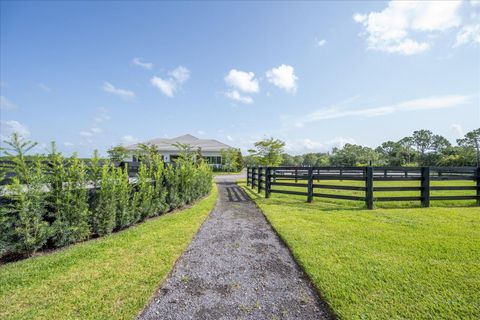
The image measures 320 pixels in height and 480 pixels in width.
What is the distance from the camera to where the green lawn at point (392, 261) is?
221 centimetres

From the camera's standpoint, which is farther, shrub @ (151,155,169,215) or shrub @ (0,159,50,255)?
shrub @ (151,155,169,215)

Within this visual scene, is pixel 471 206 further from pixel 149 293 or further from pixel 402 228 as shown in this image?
pixel 149 293

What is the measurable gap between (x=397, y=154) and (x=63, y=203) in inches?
2565

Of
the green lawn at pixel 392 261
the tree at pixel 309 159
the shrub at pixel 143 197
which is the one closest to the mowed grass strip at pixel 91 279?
the shrub at pixel 143 197

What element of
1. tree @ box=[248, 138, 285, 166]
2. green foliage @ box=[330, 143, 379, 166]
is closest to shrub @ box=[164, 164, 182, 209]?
tree @ box=[248, 138, 285, 166]

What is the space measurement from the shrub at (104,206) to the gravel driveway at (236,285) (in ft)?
6.49

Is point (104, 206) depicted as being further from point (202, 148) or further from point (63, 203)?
point (202, 148)

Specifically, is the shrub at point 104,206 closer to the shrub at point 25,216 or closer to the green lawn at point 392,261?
the shrub at point 25,216

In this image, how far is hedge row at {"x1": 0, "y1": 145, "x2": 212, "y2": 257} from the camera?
3.32m

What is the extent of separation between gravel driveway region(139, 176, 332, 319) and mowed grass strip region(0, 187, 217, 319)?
26cm

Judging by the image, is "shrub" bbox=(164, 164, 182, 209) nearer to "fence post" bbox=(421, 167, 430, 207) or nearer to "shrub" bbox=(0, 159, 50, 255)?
"shrub" bbox=(0, 159, 50, 255)

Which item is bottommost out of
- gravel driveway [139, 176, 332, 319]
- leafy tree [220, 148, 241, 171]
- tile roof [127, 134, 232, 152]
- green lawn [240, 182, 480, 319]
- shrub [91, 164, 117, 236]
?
gravel driveway [139, 176, 332, 319]

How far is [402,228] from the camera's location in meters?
4.63

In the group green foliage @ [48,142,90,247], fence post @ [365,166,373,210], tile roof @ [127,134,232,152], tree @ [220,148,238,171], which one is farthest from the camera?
tile roof @ [127,134,232,152]
